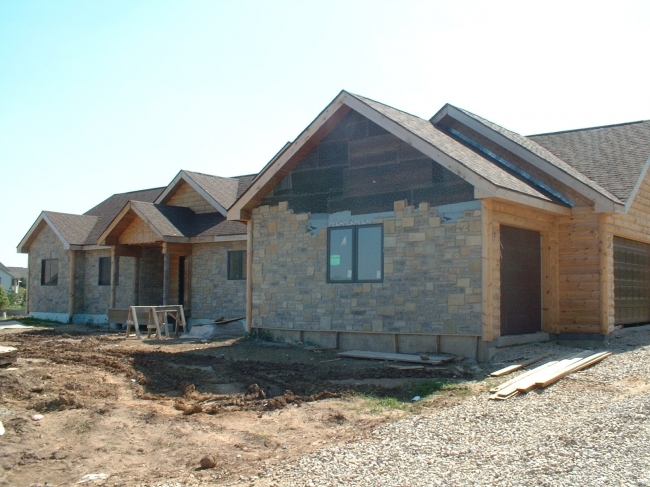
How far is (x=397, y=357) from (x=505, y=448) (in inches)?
231

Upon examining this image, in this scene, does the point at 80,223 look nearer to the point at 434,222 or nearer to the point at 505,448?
the point at 434,222

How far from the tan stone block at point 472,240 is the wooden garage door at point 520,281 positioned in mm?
977

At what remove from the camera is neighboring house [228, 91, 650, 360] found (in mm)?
12742

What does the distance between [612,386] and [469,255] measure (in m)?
3.60

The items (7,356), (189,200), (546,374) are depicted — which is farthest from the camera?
(189,200)

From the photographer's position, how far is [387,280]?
13734 mm

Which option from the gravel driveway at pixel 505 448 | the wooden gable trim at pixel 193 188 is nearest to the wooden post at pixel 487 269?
the gravel driveway at pixel 505 448

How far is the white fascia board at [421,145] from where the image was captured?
39.8 feet

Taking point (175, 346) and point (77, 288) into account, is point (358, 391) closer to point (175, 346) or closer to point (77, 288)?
point (175, 346)

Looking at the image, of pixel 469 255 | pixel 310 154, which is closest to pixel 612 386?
pixel 469 255

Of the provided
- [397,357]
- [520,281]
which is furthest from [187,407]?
[520,281]

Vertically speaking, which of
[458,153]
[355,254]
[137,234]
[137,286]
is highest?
[458,153]

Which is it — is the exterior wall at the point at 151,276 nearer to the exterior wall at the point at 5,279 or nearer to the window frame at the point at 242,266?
the window frame at the point at 242,266

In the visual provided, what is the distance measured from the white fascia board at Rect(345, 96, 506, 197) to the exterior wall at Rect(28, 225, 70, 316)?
1634 cm
